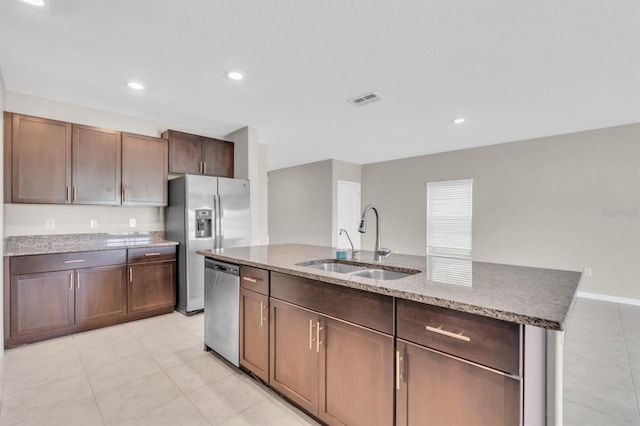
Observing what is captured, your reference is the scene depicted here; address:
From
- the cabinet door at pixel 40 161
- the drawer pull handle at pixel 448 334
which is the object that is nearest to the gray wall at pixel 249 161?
the cabinet door at pixel 40 161

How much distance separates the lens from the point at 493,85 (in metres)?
2.91

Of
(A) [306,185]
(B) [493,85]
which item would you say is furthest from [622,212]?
(A) [306,185]

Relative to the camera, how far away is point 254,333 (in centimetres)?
215

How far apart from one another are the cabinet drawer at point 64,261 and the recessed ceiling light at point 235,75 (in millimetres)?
2240

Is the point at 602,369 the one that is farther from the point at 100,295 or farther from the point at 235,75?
Answer: the point at 100,295

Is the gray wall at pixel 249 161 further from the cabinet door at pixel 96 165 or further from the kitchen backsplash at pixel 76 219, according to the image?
the cabinet door at pixel 96 165

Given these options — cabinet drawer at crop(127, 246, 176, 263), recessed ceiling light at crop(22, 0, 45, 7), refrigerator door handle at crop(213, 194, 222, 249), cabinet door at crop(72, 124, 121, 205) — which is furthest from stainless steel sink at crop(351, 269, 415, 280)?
cabinet door at crop(72, 124, 121, 205)

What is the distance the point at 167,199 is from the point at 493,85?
4.00 meters

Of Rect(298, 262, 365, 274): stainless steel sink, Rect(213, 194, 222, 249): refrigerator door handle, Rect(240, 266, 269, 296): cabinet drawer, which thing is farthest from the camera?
Rect(213, 194, 222, 249): refrigerator door handle

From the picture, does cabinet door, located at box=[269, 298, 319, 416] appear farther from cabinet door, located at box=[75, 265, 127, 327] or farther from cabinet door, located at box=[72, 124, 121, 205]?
cabinet door, located at box=[72, 124, 121, 205]

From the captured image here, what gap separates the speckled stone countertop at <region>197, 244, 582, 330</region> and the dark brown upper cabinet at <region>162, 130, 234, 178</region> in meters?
2.68

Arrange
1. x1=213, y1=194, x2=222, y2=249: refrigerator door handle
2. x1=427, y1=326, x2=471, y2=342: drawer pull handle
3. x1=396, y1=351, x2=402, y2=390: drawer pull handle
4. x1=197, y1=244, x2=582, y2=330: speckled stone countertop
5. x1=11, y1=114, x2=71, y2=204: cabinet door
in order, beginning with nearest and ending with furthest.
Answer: x1=197, y1=244, x2=582, y2=330: speckled stone countertop, x1=427, y1=326, x2=471, y2=342: drawer pull handle, x1=396, y1=351, x2=402, y2=390: drawer pull handle, x1=11, y1=114, x2=71, y2=204: cabinet door, x1=213, y1=194, x2=222, y2=249: refrigerator door handle

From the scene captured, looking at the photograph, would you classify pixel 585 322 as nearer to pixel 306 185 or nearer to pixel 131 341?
pixel 131 341

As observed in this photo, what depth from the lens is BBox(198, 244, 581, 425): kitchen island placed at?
41.6 inches
